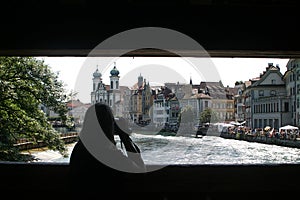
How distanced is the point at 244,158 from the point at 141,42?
155 centimetres

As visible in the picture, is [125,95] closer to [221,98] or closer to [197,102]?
[197,102]

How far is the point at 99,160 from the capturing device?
4.16 feet

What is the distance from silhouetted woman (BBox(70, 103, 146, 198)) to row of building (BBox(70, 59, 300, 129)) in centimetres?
162

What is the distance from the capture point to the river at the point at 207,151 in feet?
9.73

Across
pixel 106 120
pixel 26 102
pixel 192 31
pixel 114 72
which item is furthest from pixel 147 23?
pixel 26 102

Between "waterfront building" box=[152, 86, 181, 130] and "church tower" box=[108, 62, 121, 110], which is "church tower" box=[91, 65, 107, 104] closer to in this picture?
"church tower" box=[108, 62, 121, 110]

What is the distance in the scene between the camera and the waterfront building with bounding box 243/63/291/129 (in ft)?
10.2

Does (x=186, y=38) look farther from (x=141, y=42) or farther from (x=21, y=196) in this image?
(x=21, y=196)

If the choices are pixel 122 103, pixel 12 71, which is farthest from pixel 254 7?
pixel 12 71

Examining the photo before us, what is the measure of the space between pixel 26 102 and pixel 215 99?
3514mm

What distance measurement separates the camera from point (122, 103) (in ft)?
10.0

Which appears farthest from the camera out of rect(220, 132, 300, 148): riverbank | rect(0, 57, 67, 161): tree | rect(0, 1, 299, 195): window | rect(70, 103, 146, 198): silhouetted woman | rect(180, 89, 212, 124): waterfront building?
rect(0, 57, 67, 161): tree

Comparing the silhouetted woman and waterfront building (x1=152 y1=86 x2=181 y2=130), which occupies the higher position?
waterfront building (x1=152 y1=86 x2=181 y2=130)

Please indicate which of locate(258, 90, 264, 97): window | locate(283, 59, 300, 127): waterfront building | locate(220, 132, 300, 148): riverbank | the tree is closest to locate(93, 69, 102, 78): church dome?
the tree
